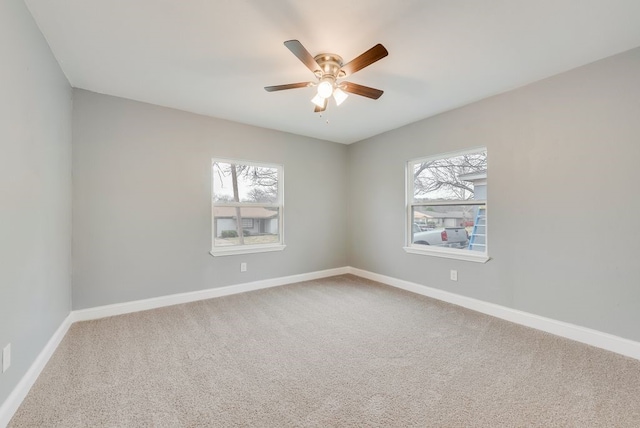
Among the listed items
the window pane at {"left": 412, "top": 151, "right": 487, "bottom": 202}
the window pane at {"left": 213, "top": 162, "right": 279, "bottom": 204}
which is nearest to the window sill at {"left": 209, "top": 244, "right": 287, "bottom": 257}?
the window pane at {"left": 213, "top": 162, "right": 279, "bottom": 204}

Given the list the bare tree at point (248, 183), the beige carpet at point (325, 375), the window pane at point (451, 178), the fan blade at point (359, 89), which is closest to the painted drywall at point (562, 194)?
the window pane at point (451, 178)

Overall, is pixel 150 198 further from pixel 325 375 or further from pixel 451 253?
pixel 451 253

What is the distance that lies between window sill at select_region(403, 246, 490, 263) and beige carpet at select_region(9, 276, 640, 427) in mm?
628

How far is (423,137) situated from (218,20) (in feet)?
9.27

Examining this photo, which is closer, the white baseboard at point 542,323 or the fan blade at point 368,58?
the fan blade at point 368,58

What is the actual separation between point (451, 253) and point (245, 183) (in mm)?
2963

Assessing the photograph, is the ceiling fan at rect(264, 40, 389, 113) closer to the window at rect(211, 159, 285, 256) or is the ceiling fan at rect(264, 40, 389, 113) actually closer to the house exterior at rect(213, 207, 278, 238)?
the window at rect(211, 159, 285, 256)

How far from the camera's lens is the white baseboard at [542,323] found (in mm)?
2154

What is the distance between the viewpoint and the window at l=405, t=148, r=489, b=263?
3.17m

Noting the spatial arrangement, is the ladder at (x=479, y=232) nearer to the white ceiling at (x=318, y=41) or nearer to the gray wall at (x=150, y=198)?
the white ceiling at (x=318, y=41)

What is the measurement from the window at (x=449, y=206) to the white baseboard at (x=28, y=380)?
3.86 meters

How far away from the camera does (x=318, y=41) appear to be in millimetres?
2012

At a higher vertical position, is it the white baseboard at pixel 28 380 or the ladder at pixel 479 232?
the ladder at pixel 479 232

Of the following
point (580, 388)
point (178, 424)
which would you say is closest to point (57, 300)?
point (178, 424)
